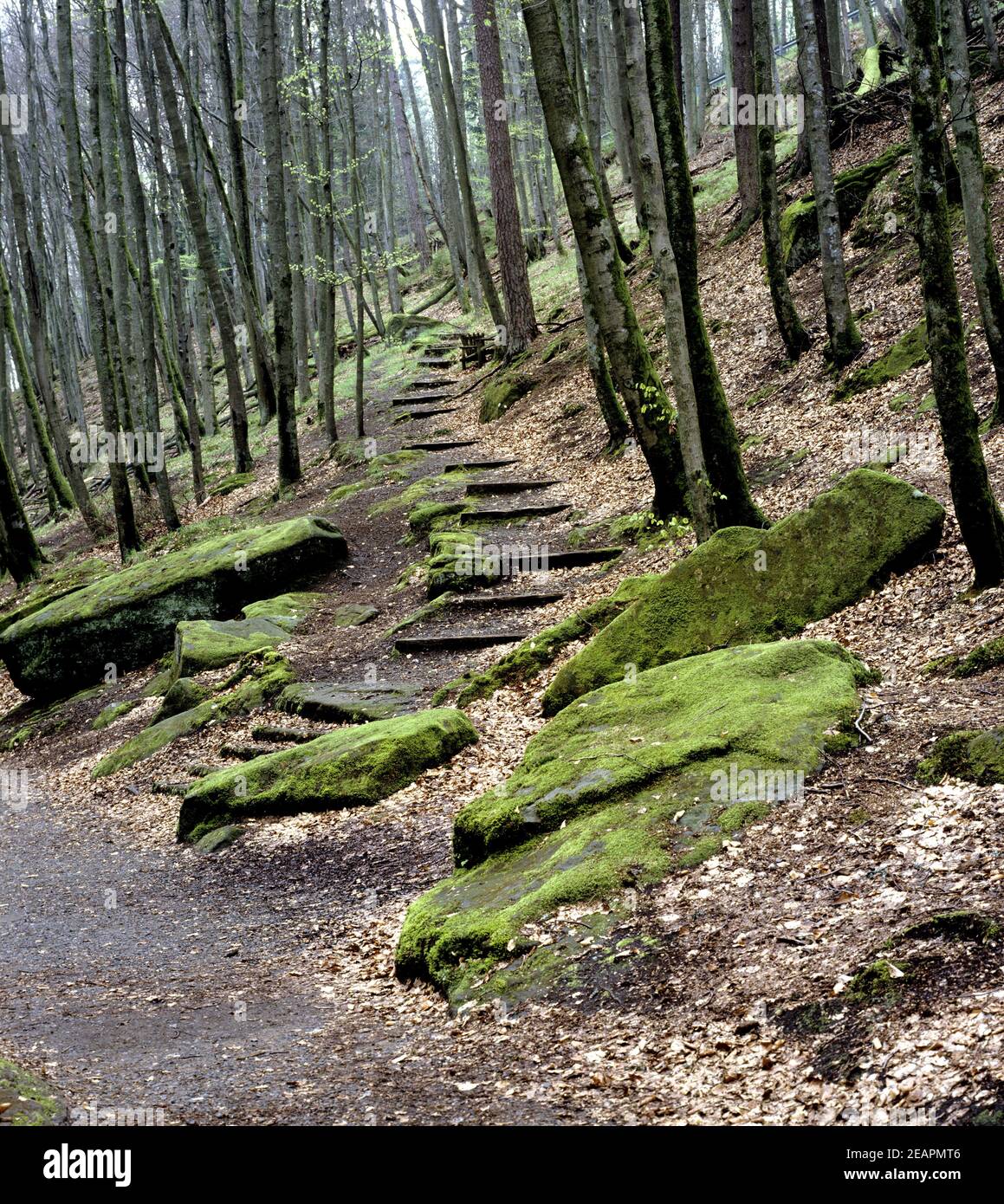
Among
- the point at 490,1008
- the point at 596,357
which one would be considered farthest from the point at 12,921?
the point at 596,357

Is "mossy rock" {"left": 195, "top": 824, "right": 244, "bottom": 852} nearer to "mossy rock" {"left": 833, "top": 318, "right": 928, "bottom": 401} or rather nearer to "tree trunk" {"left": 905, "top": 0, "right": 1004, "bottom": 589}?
"tree trunk" {"left": 905, "top": 0, "right": 1004, "bottom": 589}

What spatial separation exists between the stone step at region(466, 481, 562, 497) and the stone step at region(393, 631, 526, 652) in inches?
188

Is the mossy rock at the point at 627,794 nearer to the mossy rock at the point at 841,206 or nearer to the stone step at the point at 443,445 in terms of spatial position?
the mossy rock at the point at 841,206

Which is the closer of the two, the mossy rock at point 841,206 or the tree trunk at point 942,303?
the tree trunk at point 942,303

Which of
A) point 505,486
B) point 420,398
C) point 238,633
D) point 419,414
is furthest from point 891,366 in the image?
point 420,398

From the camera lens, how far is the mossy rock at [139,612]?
1450cm

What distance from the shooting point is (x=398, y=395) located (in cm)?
2645

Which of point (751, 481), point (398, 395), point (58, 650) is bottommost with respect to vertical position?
point (58, 650)

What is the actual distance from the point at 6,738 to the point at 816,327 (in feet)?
42.7

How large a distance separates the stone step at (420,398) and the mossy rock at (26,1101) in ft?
71.9

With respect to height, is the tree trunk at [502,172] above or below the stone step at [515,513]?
above

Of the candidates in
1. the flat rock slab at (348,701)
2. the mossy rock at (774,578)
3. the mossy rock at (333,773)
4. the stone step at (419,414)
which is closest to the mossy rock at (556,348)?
the stone step at (419,414)

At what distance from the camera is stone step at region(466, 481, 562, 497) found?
51.3 feet
